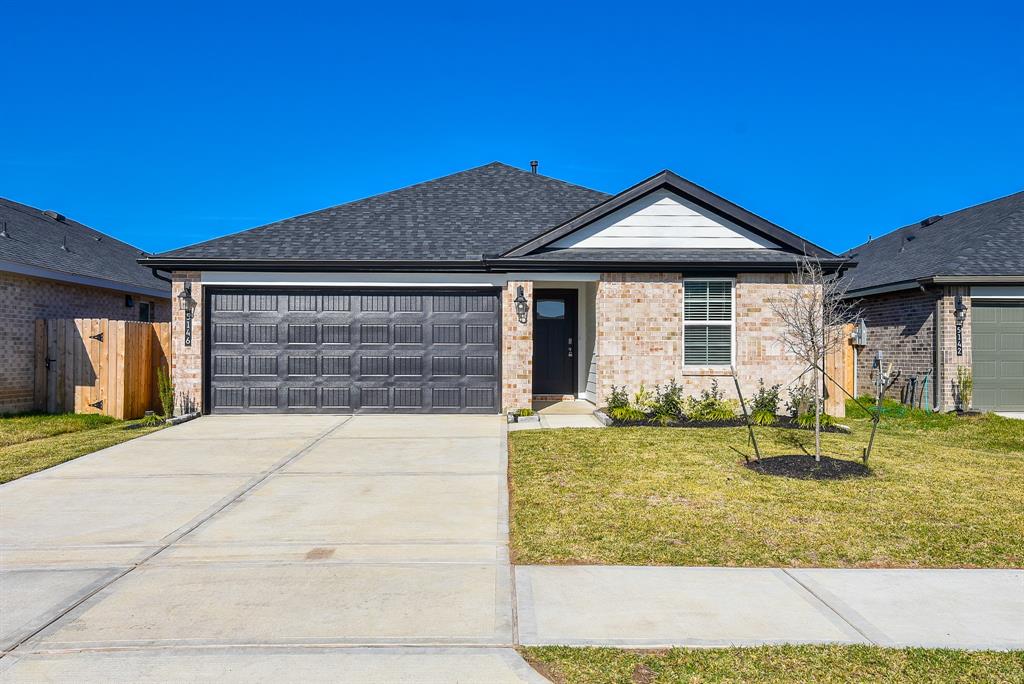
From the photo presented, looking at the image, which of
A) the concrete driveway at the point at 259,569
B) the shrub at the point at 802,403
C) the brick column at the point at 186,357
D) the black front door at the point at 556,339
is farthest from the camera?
the black front door at the point at 556,339

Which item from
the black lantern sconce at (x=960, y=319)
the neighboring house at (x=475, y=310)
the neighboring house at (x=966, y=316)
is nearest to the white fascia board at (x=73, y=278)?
the neighboring house at (x=475, y=310)

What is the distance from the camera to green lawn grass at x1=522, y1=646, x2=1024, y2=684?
123 inches

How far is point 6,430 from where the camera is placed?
11.1m

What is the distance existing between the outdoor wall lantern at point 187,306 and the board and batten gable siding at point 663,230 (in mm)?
7769

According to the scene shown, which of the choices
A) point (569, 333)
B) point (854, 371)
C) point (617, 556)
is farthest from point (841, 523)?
point (854, 371)

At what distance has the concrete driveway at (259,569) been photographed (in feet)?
11.0

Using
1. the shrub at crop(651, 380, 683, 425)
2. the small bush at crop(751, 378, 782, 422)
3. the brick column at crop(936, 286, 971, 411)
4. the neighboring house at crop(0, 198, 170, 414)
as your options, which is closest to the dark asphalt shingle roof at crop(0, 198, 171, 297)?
the neighboring house at crop(0, 198, 170, 414)

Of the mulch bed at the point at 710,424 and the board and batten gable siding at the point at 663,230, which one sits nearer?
the mulch bed at the point at 710,424

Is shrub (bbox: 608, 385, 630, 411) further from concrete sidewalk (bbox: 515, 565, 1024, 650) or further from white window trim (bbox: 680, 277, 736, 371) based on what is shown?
concrete sidewalk (bbox: 515, 565, 1024, 650)

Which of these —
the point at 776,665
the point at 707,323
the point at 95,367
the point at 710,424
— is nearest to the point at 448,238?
the point at 707,323

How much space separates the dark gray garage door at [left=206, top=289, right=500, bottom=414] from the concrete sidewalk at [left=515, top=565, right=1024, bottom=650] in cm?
895

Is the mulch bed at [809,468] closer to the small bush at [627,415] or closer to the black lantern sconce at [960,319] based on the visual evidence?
the small bush at [627,415]

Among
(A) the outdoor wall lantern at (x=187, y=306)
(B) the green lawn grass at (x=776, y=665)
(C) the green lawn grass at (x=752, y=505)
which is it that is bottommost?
(B) the green lawn grass at (x=776, y=665)

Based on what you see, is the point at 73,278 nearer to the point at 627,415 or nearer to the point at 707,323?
the point at 627,415
